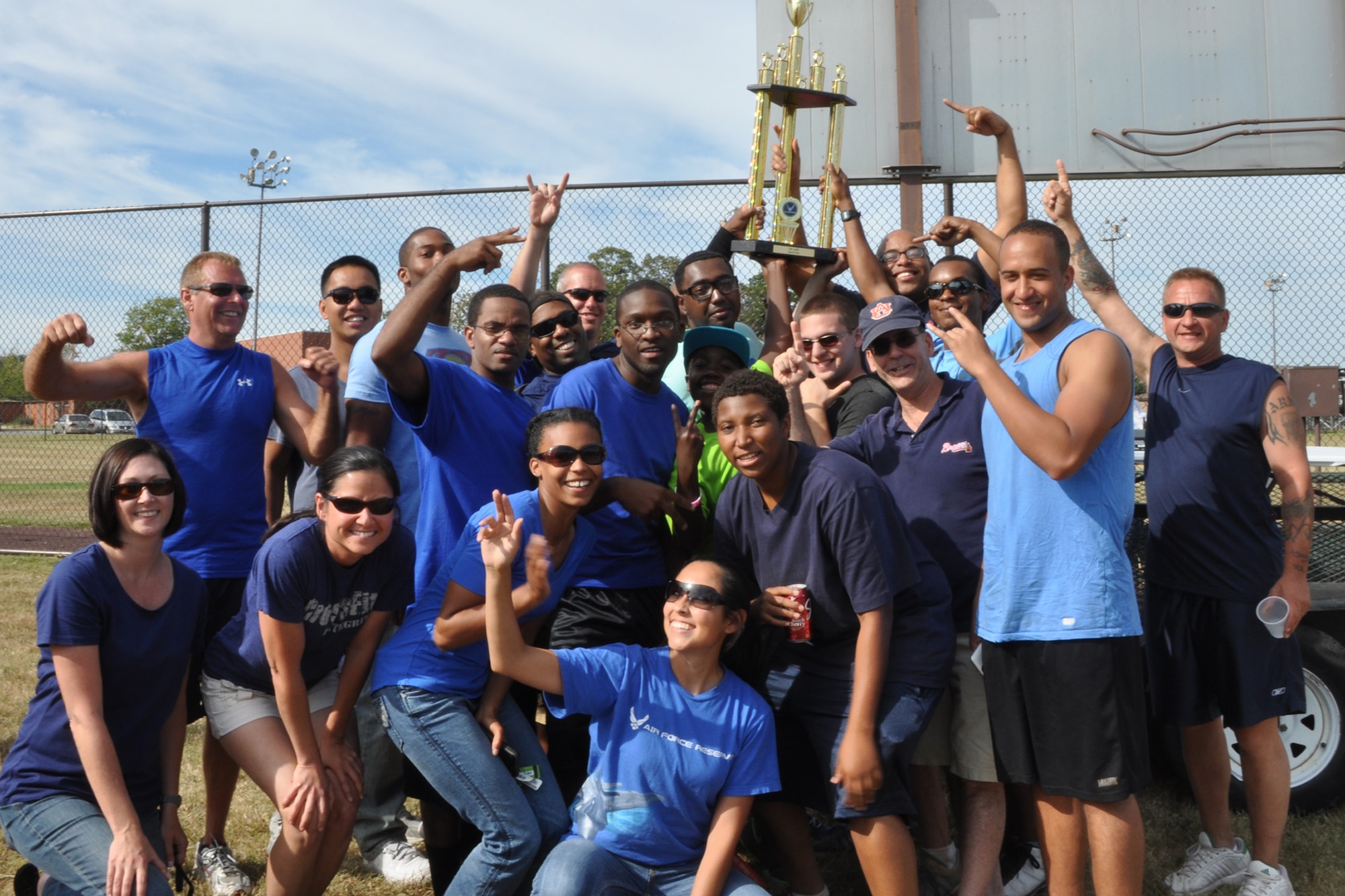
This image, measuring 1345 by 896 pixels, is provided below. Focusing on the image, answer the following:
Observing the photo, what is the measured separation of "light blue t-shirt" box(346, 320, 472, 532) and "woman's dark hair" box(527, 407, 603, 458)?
0.72 m

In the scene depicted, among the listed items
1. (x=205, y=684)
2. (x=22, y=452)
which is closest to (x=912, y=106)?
(x=205, y=684)

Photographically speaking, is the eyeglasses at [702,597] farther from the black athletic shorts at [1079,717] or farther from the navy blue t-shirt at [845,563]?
the black athletic shorts at [1079,717]

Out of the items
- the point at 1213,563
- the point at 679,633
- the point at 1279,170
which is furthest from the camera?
the point at 1279,170

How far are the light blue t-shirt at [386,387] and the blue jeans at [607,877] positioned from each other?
1.64m

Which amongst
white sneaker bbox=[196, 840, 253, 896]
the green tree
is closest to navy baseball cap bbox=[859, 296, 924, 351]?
white sneaker bbox=[196, 840, 253, 896]

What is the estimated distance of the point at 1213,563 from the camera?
12.3 ft

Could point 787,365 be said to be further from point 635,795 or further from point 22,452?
point 22,452

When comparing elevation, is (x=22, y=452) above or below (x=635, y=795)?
above

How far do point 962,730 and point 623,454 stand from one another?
1.59m

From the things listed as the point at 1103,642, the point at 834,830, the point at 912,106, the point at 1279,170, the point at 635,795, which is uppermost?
the point at 912,106

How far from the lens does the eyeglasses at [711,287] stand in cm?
485

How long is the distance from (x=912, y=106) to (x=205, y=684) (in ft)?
23.1

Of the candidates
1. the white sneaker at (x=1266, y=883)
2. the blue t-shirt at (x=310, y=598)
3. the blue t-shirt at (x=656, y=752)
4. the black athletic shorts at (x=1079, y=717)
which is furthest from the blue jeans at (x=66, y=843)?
the white sneaker at (x=1266, y=883)

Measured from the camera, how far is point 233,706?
3.42 m
